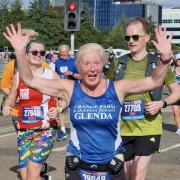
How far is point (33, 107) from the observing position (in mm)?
6305

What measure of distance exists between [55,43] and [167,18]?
112 m

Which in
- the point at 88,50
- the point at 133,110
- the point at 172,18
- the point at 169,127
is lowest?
the point at 172,18

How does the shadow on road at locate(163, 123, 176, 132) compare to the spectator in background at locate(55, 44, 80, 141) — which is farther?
the shadow on road at locate(163, 123, 176, 132)

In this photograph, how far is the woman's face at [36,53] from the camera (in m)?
6.19

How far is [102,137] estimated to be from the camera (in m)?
4.27

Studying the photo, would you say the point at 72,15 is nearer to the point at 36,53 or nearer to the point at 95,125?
the point at 36,53

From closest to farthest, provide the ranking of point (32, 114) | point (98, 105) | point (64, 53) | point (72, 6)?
point (98, 105), point (32, 114), point (64, 53), point (72, 6)

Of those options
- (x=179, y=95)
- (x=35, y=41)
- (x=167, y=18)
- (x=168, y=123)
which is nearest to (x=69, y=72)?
(x=168, y=123)

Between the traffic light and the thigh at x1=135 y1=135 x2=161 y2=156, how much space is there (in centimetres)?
1309

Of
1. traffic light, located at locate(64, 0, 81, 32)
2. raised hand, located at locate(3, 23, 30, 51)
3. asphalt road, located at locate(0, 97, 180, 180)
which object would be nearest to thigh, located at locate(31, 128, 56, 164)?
asphalt road, located at locate(0, 97, 180, 180)

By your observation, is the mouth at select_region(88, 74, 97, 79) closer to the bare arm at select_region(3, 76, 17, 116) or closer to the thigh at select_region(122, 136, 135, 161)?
the thigh at select_region(122, 136, 135, 161)

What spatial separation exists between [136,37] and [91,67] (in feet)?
4.59

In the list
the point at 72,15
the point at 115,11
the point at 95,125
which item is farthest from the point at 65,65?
the point at 115,11

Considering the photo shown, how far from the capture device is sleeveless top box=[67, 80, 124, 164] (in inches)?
166
